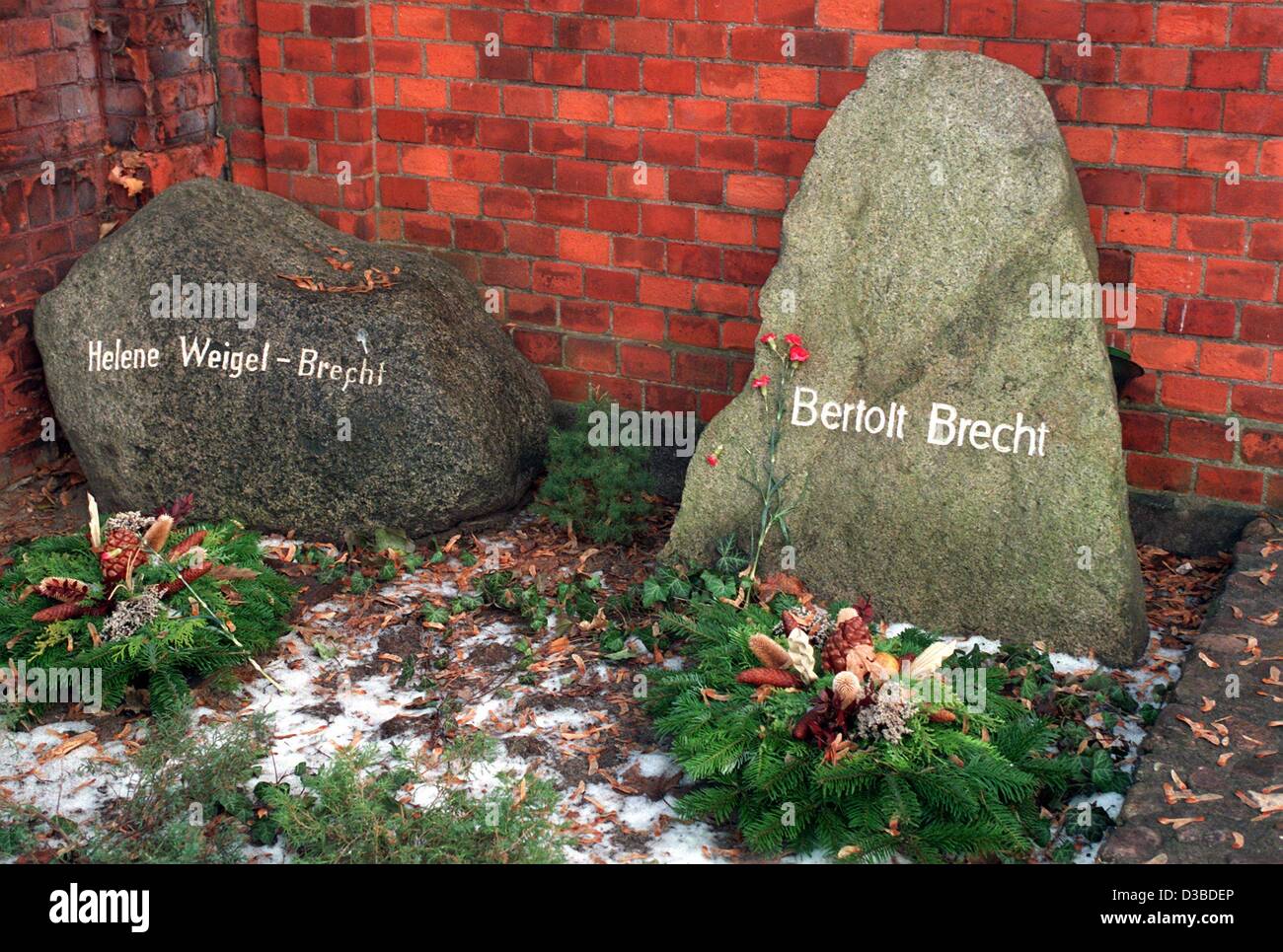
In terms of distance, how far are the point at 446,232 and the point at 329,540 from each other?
4.83 ft

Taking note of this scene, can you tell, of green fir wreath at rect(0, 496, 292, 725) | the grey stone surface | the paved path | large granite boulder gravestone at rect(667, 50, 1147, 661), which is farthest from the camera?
the grey stone surface

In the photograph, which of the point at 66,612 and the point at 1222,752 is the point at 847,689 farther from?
the point at 66,612

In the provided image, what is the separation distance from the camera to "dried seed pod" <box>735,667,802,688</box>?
394 cm

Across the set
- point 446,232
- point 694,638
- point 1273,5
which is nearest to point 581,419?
point 446,232

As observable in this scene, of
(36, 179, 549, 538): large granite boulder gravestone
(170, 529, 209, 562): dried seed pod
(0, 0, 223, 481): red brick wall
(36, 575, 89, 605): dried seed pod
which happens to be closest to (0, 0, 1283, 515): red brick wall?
(0, 0, 223, 481): red brick wall

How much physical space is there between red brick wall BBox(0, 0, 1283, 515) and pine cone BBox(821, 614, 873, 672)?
1.83 m

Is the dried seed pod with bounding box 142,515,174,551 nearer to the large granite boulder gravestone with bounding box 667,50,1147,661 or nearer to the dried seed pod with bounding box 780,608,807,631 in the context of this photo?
the large granite boulder gravestone with bounding box 667,50,1147,661

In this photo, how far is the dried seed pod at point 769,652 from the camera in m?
3.97

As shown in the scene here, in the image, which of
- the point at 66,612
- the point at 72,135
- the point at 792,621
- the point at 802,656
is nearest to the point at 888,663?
the point at 802,656

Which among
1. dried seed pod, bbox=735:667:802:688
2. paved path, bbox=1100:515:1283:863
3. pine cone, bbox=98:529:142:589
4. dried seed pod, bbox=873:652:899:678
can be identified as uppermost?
pine cone, bbox=98:529:142:589

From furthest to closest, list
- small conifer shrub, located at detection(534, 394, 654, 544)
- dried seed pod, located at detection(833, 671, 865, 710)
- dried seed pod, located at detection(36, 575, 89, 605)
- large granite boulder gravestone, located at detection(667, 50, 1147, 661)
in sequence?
small conifer shrub, located at detection(534, 394, 654, 544)
large granite boulder gravestone, located at detection(667, 50, 1147, 661)
dried seed pod, located at detection(36, 575, 89, 605)
dried seed pod, located at detection(833, 671, 865, 710)

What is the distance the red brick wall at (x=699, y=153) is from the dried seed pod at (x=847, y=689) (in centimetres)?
203

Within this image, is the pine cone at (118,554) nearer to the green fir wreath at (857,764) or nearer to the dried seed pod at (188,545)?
the dried seed pod at (188,545)
